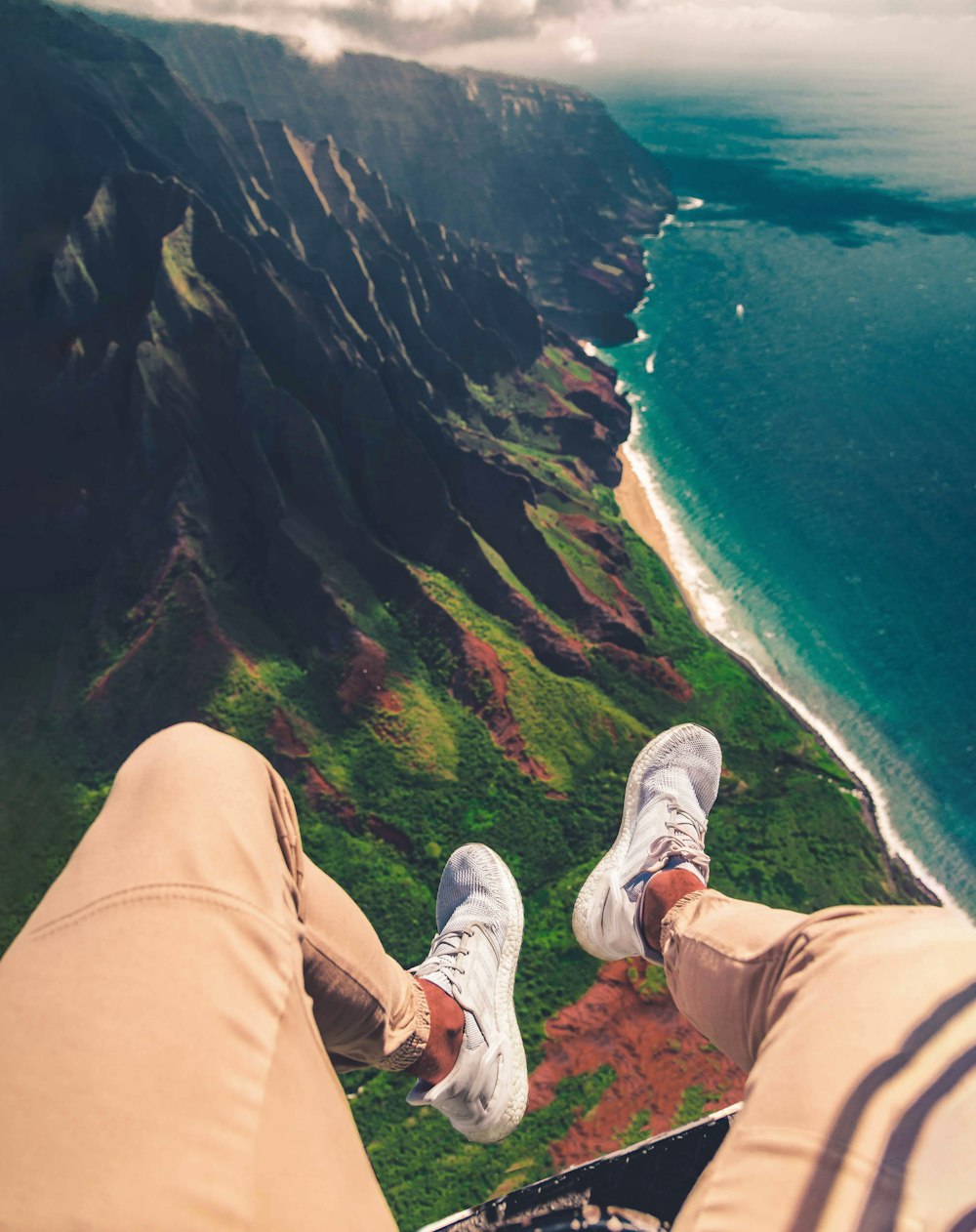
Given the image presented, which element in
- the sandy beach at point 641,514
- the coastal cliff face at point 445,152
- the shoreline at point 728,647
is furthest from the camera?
the coastal cliff face at point 445,152

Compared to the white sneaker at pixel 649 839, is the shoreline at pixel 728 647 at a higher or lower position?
lower

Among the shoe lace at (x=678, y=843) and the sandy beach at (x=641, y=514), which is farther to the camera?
the sandy beach at (x=641, y=514)

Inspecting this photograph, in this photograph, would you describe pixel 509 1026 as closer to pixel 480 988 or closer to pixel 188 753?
pixel 480 988

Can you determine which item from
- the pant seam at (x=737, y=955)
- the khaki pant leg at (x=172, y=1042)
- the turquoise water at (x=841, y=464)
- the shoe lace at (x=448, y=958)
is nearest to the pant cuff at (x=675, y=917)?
the pant seam at (x=737, y=955)

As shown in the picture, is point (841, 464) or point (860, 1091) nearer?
point (860, 1091)

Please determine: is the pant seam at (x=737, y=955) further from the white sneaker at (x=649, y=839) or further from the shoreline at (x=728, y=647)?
the shoreline at (x=728, y=647)

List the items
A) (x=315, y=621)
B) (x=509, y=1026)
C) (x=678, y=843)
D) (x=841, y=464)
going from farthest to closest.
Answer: (x=841, y=464), (x=315, y=621), (x=678, y=843), (x=509, y=1026)

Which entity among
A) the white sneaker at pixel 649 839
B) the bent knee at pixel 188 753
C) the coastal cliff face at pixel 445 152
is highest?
the coastal cliff face at pixel 445 152

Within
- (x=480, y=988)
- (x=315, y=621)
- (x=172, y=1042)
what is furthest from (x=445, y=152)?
(x=172, y=1042)
